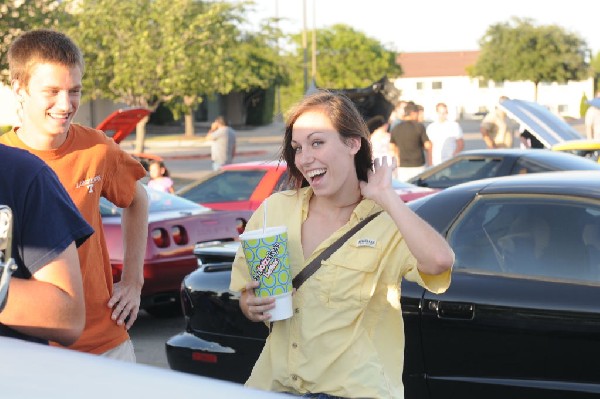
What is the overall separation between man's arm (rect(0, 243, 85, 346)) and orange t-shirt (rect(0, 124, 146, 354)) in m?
0.94

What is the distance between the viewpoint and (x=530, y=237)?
522 cm

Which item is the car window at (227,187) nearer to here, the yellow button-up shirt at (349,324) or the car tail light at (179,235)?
the car tail light at (179,235)

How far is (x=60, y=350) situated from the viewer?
1.84 meters

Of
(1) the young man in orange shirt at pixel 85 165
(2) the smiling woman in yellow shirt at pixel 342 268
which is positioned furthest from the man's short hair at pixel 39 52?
(2) the smiling woman in yellow shirt at pixel 342 268

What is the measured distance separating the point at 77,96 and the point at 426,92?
378 feet

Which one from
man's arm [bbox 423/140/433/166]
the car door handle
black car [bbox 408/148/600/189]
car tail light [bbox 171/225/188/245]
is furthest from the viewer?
man's arm [bbox 423/140/433/166]

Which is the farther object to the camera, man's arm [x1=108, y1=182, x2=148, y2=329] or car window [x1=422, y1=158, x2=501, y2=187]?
car window [x1=422, y1=158, x2=501, y2=187]

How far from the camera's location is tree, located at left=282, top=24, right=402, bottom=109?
3211 inches

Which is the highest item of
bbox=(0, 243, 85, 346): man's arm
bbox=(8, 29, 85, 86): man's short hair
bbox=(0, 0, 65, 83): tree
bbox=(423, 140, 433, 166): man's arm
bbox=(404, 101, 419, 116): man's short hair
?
bbox=(0, 0, 65, 83): tree

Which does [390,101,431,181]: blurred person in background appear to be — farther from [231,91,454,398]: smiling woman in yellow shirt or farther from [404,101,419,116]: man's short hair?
[231,91,454,398]: smiling woman in yellow shirt

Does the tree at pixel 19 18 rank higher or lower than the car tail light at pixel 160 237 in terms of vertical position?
higher

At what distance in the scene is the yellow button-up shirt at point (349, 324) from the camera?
120 inches

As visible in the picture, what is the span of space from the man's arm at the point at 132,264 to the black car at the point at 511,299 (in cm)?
169

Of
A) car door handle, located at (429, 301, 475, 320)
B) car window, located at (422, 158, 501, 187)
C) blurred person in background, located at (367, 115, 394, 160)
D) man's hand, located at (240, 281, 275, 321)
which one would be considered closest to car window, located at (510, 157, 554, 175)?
car window, located at (422, 158, 501, 187)
